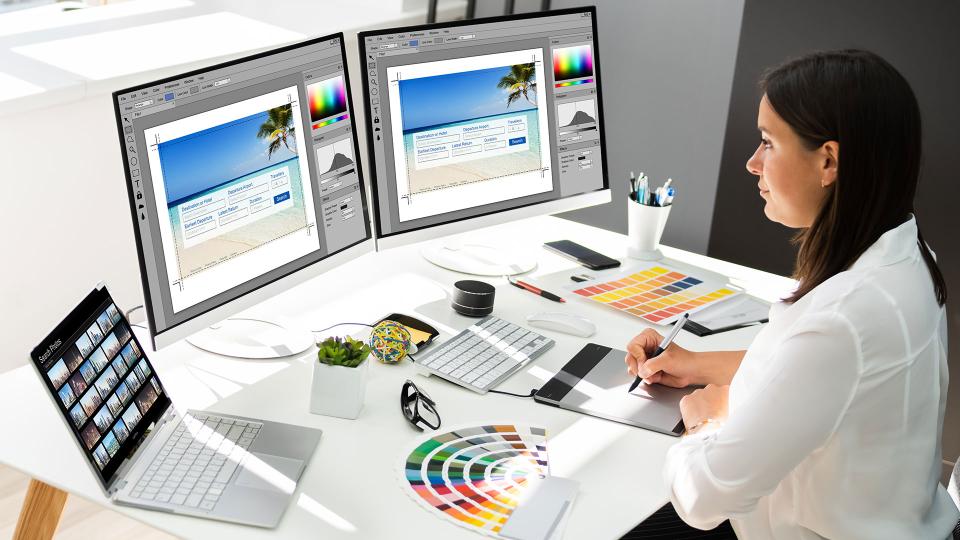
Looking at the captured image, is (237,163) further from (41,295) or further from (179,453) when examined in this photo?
(41,295)

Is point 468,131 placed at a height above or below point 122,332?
above

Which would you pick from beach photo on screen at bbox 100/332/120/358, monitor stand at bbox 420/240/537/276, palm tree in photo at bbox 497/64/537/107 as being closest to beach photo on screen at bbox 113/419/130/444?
beach photo on screen at bbox 100/332/120/358

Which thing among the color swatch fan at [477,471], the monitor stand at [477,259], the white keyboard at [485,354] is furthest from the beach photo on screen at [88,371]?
the monitor stand at [477,259]

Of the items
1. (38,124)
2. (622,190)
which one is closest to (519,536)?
(38,124)

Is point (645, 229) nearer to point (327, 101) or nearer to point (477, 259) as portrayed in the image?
point (477, 259)

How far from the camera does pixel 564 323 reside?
77.2 inches

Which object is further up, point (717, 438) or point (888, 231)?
point (888, 231)

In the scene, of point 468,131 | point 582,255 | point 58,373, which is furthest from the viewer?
point 582,255

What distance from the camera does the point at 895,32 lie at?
263cm

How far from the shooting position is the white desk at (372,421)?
1.36 meters

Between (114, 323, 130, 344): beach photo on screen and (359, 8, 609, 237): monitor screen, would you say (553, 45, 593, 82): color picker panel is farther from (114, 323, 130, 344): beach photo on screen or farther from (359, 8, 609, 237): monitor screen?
(114, 323, 130, 344): beach photo on screen

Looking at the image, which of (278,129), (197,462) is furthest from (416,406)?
(278,129)

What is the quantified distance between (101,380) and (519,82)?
116 cm

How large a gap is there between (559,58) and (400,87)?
0.42 meters
